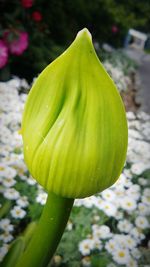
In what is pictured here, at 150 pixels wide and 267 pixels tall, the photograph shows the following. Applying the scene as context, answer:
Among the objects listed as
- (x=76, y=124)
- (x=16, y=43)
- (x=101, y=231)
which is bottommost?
(x=16, y=43)

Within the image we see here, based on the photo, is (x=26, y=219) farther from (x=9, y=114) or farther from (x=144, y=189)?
(x=9, y=114)

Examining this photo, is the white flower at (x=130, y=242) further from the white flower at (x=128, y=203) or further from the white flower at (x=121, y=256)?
the white flower at (x=128, y=203)

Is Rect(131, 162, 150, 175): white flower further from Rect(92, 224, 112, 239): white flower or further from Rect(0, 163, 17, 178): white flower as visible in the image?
Rect(0, 163, 17, 178): white flower

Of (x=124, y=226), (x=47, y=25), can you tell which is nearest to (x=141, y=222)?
(x=124, y=226)

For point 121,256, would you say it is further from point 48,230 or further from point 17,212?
point 48,230

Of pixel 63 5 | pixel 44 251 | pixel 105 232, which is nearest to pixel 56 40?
pixel 63 5

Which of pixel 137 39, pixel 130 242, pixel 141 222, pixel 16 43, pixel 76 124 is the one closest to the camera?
pixel 76 124

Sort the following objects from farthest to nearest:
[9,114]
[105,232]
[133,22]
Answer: [133,22]
[9,114]
[105,232]

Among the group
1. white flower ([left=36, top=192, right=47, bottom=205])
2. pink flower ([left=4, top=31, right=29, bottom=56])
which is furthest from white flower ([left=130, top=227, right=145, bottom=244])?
pink flower ([left=4, top=31, right=29, bottom=56])
